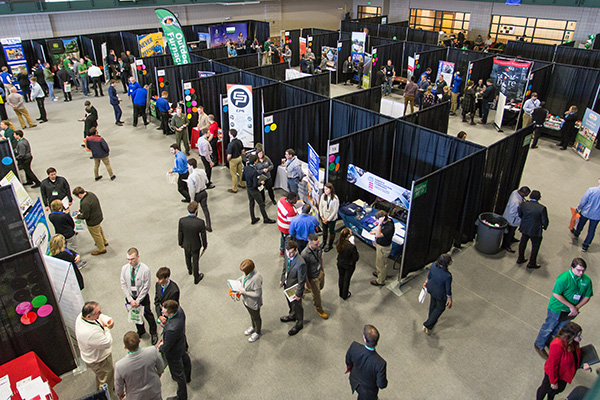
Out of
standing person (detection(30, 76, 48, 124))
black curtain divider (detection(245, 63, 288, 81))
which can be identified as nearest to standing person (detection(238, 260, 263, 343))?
black curtain divider (detection(245, 63, 288, 81))

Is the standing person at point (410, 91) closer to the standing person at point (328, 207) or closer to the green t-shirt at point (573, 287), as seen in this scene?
the standing person at point (328, 207)

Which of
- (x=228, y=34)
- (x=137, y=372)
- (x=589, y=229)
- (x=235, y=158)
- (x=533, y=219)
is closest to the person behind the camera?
(x=137, y=372)

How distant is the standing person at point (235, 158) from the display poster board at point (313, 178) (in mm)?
2086

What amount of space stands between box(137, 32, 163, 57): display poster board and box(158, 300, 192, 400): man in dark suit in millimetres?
13897

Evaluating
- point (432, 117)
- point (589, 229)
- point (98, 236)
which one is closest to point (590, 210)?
point (589, 229)

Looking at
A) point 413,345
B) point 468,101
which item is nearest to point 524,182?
point 468,101

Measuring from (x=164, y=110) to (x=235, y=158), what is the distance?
4.29m

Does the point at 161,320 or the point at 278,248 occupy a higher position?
the point at 161,320

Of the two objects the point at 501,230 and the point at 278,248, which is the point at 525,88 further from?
the point at 278,248

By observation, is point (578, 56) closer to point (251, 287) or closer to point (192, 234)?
point (192, 234)

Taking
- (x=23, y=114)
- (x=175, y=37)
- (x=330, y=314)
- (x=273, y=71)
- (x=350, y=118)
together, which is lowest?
(x=330, y=314)

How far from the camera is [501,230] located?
742cm

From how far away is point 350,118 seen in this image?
956 centimetres

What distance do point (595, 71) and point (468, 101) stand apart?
3436 mm
